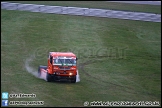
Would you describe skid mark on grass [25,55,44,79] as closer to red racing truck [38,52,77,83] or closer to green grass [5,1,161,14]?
red racing truck [38,52,77,83]

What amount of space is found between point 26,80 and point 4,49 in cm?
1135

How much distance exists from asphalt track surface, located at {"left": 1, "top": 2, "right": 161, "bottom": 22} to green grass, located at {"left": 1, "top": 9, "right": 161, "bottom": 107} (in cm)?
59

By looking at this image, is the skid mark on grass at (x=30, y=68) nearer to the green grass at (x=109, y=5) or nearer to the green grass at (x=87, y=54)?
the green grass at (x=87, y=54)

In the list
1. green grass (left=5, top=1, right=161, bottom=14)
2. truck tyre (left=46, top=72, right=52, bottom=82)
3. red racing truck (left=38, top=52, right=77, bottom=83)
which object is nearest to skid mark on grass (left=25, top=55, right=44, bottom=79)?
truck tyre (left=46, top=72, right=52, bottom=82)

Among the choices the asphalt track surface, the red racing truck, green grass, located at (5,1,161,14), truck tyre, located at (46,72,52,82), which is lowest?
truck tyre, located at (46,72,52,82)

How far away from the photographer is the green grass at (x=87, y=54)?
25781 mm

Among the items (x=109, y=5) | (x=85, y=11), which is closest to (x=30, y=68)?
(x=85, y=11)

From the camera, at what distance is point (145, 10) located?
Result: 56.8 m

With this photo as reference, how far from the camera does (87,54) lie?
38719 mm

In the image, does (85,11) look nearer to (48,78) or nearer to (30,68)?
(30,68)

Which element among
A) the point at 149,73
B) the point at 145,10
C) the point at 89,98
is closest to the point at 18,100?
the point at 89,98

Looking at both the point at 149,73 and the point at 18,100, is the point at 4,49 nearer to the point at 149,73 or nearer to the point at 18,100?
the point at 149,73

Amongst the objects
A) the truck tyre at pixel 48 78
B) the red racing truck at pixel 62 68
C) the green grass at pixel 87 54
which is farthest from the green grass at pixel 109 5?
the truck tyre at pixel 48 78

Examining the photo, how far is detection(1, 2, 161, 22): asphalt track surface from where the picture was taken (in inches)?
2057
